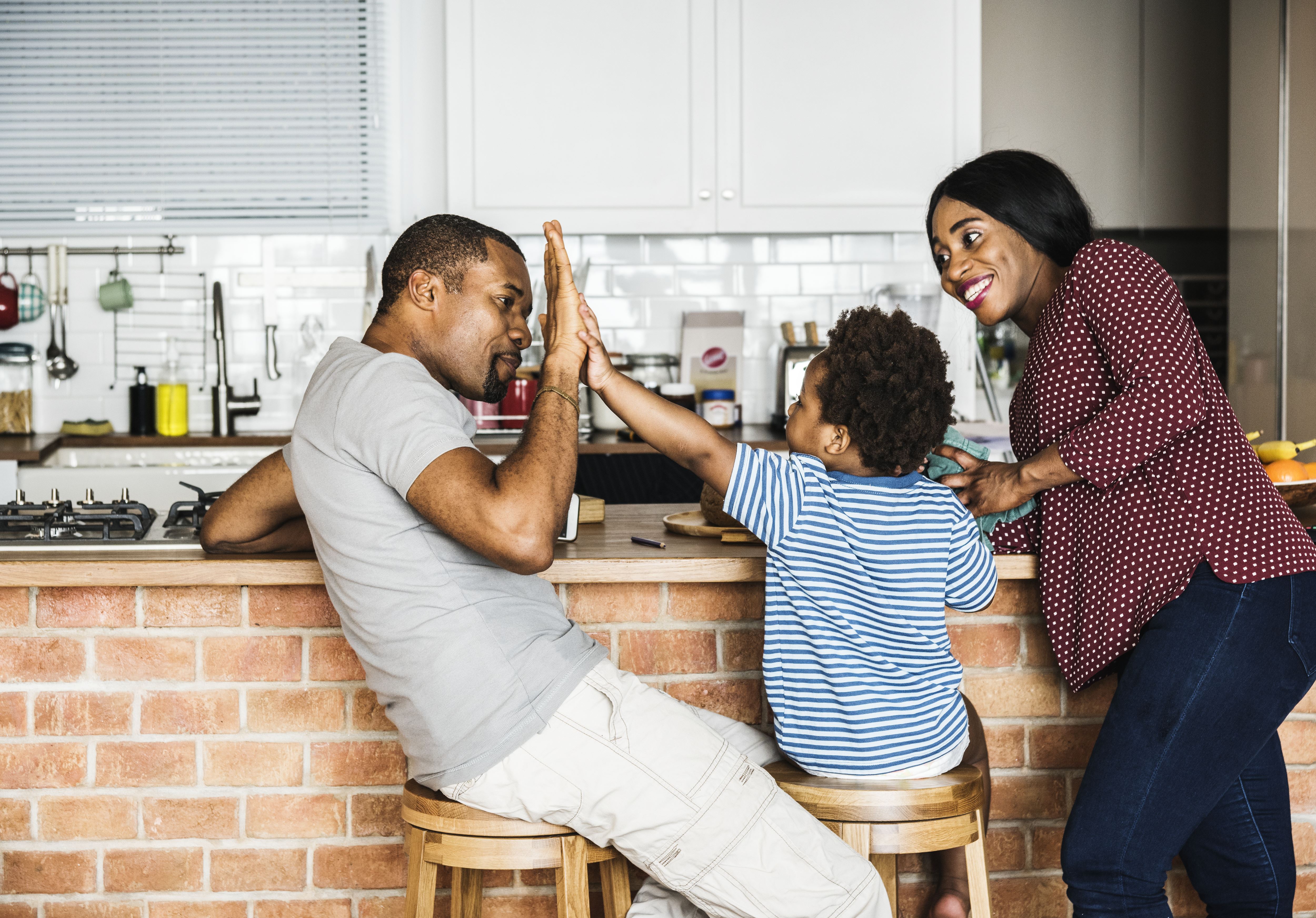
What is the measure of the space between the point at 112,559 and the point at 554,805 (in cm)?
76

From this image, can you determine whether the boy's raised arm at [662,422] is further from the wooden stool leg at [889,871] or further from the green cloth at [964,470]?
the wooden stool leg at [889,871]

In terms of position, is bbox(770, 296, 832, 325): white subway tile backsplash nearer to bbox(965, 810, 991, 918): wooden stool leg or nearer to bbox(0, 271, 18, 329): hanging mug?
bbox(0, 271, 18, 329): hanging mug

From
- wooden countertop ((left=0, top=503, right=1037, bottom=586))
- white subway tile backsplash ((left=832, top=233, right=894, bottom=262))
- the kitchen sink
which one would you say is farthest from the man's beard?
white subway tile backsplash ((left=832, top=233, right=894, bottom=262))

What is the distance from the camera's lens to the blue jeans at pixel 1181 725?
1.43m

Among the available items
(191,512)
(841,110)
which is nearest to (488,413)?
(841,110)

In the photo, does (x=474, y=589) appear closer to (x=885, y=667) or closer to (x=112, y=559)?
(x=885, y=667)

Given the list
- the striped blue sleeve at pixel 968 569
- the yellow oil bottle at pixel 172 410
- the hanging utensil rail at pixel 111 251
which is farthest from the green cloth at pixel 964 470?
the hanging utensil rail at pixel 111 251

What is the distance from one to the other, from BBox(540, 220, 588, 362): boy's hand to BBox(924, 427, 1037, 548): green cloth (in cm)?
58

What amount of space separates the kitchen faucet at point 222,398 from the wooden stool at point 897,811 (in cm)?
278

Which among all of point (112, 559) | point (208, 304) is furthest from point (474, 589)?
point (208, 304)

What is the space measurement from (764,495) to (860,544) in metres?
0.14

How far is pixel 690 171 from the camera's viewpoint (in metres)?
3.69

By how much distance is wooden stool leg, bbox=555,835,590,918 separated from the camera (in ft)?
4.50

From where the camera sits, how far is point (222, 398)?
3742 mm
